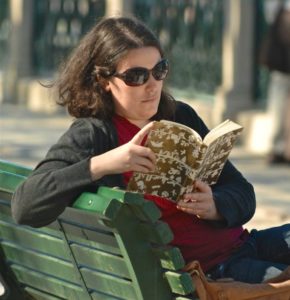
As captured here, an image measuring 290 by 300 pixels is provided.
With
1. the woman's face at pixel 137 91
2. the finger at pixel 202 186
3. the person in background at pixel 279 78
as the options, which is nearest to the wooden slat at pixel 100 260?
the finger at pixel 202 186

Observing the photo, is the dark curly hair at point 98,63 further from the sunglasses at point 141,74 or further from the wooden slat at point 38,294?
the wooden slat at point 38,294

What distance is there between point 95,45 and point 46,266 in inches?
27.6

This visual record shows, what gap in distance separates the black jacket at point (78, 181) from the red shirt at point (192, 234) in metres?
0.04

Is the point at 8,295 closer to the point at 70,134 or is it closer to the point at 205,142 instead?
the point at 70,134

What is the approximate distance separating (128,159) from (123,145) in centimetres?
12

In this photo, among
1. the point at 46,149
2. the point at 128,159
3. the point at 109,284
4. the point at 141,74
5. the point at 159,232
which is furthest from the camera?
the point at 46,149

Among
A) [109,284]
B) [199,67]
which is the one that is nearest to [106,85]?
[109,284]

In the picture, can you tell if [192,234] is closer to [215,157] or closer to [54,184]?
[215,157]

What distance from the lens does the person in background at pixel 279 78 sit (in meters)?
10.8

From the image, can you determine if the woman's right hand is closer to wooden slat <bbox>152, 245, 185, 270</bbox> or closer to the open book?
the open book

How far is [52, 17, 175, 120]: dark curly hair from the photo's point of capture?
4316 mm

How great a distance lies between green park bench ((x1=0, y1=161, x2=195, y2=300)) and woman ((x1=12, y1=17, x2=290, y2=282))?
0.46ft

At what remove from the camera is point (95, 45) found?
4387 mm

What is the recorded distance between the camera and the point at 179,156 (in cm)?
408
